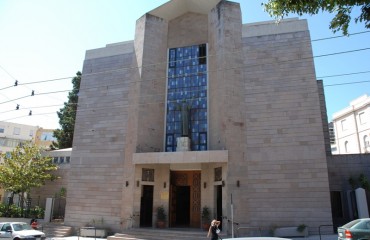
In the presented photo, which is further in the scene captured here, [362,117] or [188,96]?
[362,117]

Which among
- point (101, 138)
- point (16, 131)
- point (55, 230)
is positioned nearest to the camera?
point (55, 230)

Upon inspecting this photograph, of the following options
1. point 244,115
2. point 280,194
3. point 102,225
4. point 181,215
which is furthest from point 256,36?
point 102,225

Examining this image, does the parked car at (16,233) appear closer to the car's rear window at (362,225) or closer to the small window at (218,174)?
the small window at (218,174)

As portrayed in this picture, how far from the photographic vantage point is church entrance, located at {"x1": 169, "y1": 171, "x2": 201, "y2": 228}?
19.9 metres

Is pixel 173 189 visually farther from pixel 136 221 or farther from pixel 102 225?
pixel 102 225

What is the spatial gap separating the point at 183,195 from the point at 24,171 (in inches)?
488

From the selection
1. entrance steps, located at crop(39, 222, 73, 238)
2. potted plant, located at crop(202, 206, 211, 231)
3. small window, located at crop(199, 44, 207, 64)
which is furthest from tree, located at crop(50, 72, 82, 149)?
potted plant, located at crop(202, 206, 211, 231)

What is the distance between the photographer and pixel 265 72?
62.5 ft

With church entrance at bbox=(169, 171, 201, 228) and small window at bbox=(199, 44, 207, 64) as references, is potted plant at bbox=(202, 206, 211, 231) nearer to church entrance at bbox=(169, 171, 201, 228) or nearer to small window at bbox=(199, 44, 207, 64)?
church entrance at bbox=(169, 171, 201, 228)

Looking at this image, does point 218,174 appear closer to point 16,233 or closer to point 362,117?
point 16,233

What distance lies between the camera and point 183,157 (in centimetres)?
1820

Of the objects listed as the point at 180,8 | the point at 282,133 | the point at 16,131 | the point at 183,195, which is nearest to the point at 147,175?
the point at 183,195

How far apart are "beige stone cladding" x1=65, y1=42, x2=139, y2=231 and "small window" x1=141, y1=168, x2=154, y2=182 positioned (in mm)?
1344

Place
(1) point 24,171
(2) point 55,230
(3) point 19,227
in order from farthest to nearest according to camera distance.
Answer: (1) point 24,171
(2) point 55,230
(3) point 19,227
